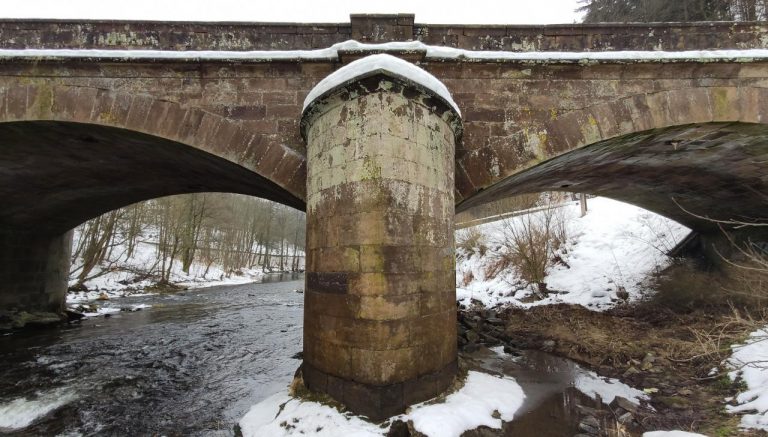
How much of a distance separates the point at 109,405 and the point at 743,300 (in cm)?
1102

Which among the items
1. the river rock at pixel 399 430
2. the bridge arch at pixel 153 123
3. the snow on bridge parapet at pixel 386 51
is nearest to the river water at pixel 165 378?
the river rock at pixel 399 430

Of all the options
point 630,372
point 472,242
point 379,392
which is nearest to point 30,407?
point 379,392

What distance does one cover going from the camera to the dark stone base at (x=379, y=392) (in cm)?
338

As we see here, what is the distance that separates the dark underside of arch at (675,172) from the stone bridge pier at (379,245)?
7.49 ft

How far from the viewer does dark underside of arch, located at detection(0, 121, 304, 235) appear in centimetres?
539

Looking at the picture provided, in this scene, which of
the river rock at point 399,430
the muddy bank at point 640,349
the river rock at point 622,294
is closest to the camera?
the river rock at point 399,430

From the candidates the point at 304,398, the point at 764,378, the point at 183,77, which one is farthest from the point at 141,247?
the point at 764,378

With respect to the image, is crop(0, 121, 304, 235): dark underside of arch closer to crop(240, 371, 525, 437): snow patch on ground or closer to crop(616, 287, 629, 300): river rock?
crop(240, 371, 525, 437): snow patch on ground

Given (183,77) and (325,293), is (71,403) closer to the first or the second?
(325,293)

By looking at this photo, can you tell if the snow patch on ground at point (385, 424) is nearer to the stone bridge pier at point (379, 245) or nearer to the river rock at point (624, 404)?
the stone bridge pier at point (379, 245)

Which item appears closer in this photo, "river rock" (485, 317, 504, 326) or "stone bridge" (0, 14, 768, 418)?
"stone bridge" (0, 14, 768, 418)

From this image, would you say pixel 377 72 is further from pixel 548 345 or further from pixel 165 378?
pixel 165 378

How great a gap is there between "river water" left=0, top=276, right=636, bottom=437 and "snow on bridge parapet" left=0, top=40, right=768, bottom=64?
411 centimetres

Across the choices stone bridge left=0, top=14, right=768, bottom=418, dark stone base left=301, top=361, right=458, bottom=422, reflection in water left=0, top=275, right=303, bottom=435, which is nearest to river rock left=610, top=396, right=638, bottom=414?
stone bridge left=0, top=14, right=768, bottom=418
